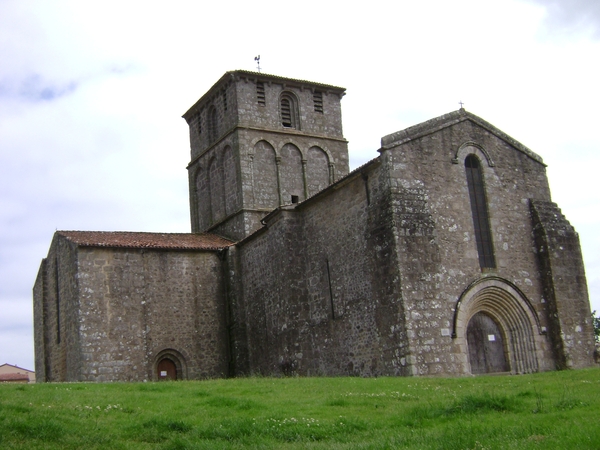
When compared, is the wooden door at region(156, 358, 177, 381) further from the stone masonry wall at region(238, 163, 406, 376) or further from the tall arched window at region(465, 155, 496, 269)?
the tall arched window at region(465, 155, 496, 269)

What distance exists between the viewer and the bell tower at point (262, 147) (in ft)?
105

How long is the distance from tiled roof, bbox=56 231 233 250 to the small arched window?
653 cm

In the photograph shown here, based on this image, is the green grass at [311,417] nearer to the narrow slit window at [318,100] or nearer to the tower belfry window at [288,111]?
the tower belfry window at [288,111]

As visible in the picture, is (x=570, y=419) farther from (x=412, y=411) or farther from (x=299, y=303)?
(x=299, y=303)

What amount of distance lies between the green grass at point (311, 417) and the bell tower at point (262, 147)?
16.4m

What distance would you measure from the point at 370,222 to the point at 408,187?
1534mm

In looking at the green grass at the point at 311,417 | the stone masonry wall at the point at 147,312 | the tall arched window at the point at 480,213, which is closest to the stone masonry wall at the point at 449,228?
the tall arched window at the point at 480,213

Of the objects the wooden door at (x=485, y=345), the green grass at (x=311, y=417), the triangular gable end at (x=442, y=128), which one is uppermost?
the triangular gable end at (x=442, y=128)

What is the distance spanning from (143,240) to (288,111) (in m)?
9.89

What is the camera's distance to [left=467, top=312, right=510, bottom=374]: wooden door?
21375mm

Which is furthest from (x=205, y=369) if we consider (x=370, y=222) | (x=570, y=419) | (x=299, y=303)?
(x=570, y=419)

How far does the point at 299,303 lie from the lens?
24.2 metres

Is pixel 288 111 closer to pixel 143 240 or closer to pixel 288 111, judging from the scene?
pixel 288 111

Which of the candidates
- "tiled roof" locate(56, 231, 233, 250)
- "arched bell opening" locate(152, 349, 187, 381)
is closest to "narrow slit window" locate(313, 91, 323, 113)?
"tiled roof" locate(56, 231, 233, 250)
